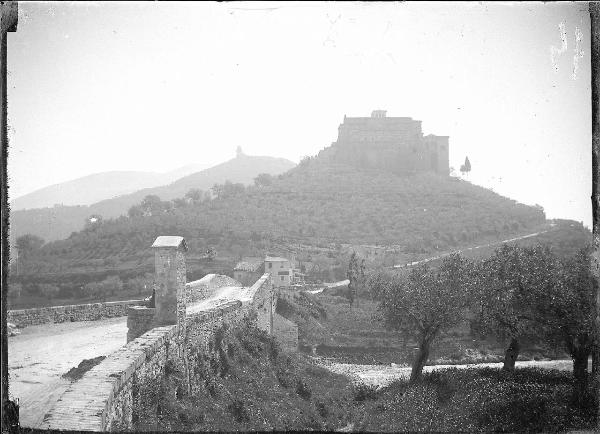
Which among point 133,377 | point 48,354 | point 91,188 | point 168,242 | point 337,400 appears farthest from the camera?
point 91,188

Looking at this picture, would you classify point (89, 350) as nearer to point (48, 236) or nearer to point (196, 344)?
point (196, 344)

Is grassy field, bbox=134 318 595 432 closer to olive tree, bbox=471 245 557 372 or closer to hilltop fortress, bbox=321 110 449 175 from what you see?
olive tree, bbox=471 245 557 372

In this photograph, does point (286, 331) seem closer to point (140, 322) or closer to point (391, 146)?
point (140, 322)

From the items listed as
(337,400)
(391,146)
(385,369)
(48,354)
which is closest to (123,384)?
(48,354)

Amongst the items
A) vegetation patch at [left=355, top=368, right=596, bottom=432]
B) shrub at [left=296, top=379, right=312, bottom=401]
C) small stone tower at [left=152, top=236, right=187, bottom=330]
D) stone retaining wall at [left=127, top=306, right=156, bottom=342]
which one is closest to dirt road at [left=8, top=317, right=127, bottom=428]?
stone retaining wall at [left=127, top=306, right=156, bottom=342]

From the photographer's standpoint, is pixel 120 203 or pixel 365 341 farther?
pixel 120 203

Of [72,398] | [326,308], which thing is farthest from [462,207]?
[72,398]

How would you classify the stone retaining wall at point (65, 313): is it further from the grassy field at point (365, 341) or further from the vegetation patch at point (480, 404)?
the grassy field at point (365, 341)
